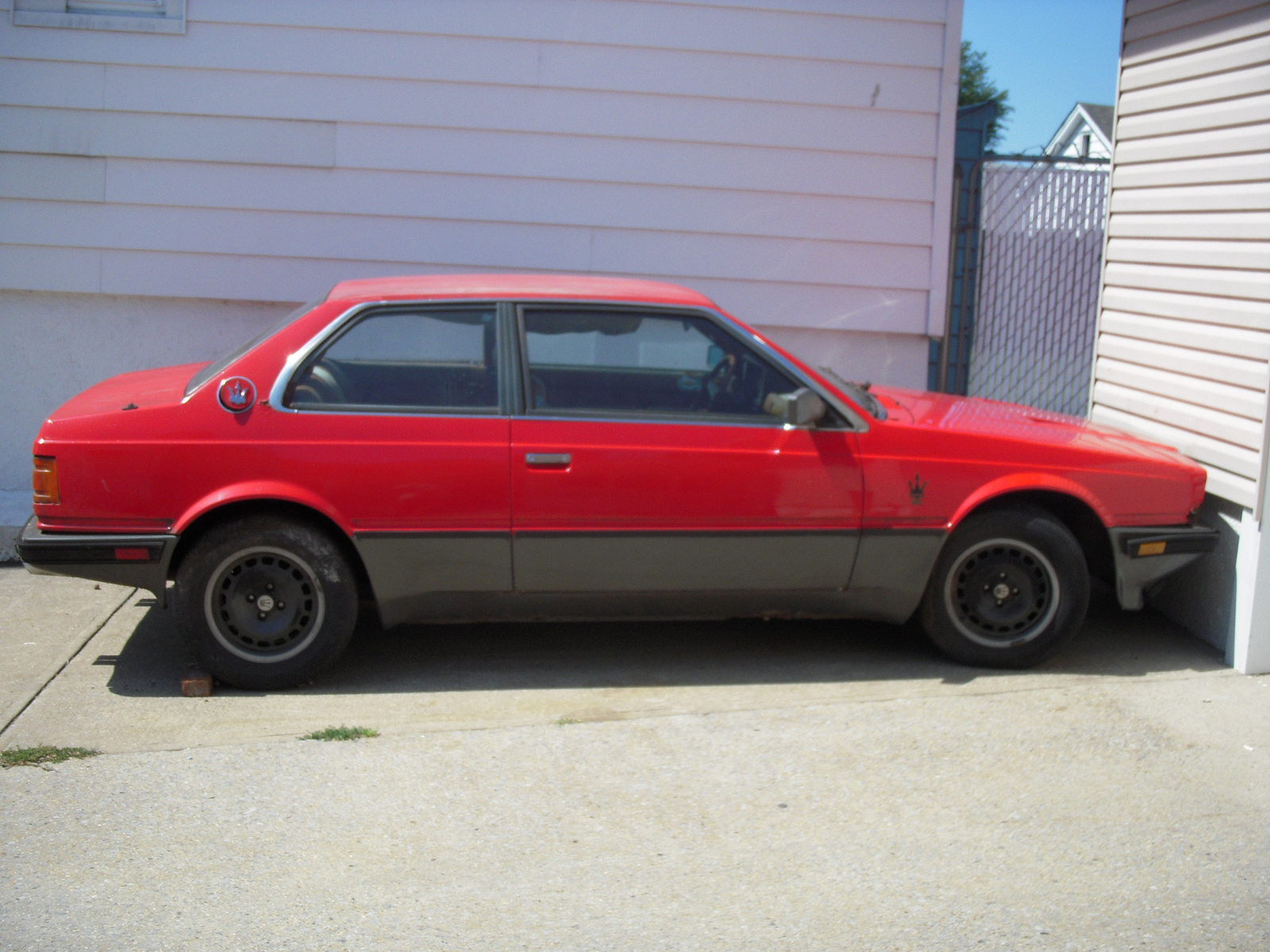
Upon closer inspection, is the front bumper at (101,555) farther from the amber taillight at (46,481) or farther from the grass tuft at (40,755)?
the grass tuft at (40,755)

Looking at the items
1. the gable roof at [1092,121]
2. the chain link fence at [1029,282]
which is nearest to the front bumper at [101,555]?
the chain link fence at [1029,282]

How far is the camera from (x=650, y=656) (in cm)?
515

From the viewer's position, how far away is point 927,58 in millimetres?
6906

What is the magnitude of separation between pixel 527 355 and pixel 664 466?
68 centimetres

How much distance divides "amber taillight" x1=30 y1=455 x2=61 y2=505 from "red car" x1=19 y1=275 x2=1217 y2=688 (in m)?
0.01

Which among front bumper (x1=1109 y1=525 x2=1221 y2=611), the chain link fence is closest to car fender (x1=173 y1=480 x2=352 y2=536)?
front bumper (x1=1109 y1=525 x2=1221 y2=611)

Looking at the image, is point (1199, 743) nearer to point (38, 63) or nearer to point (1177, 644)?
point (1177, 644)

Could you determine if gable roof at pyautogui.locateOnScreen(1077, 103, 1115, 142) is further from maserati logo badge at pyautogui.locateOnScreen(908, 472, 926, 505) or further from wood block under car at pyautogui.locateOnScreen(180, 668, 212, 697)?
wood block under car at pyautogui.locateOnScreen(180, 668, 212, 697)

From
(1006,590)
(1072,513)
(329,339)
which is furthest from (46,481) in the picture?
(1072,513)

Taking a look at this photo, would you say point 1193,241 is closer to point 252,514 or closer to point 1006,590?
point 1006,590

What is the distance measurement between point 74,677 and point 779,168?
4.53 m

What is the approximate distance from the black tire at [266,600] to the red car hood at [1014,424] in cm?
235

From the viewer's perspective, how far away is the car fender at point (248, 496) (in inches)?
175

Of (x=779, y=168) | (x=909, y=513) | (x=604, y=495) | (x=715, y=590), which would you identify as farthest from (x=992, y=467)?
(x=779, y=168)
